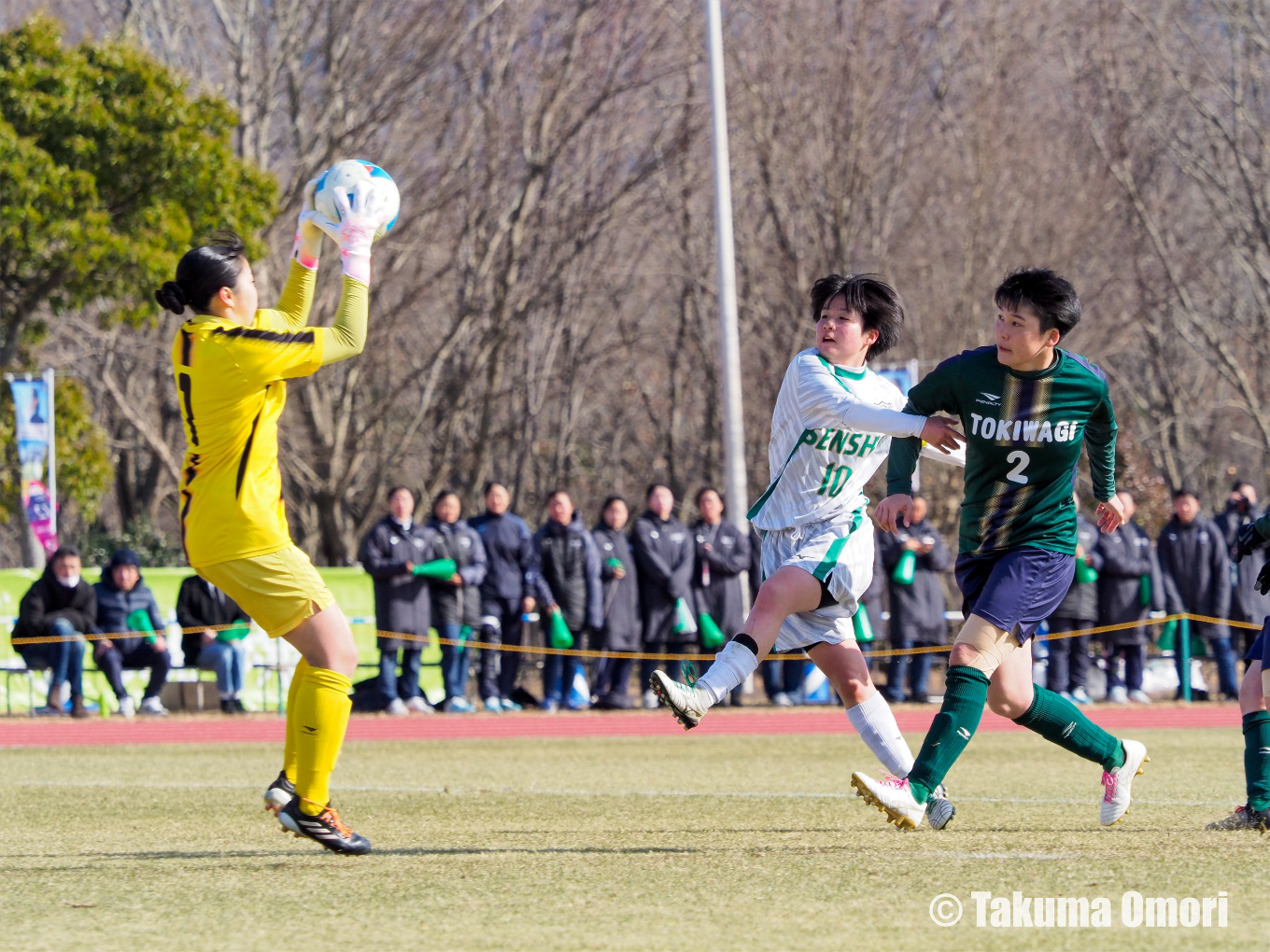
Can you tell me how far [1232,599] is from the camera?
16875mm

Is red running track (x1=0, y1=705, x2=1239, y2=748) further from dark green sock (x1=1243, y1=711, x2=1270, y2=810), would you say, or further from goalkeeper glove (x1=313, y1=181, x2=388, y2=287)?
goalkeeper glove (x1=313, y1=181, x2=388, y2=287)

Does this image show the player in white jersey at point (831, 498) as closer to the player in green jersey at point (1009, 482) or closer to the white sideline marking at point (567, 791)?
the player in green jersey at point (1009, 482)

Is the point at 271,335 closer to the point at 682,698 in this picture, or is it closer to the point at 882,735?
the point at 682,698

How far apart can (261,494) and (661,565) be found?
34.8 ft

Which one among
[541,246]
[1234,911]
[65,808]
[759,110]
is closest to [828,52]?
[759,110]

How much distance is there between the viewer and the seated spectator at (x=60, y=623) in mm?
15180

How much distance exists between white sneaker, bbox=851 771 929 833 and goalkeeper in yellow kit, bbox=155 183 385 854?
176cm

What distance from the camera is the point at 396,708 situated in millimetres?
15547

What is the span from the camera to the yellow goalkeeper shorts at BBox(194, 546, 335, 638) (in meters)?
5.54

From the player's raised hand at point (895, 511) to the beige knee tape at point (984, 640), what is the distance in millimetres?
428

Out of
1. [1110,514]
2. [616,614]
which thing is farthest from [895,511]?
[616,614]

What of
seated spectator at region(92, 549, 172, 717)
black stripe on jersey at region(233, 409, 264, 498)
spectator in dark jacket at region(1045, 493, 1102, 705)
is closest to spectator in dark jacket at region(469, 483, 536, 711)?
seated spectator at region(92, 549, 172, 717)

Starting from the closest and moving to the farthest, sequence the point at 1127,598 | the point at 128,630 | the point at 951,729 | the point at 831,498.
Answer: the point at 951,729 → the point at 831,498 → the point at 128,630 → the point at 1127,598

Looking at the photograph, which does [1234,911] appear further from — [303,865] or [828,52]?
[828,52]
